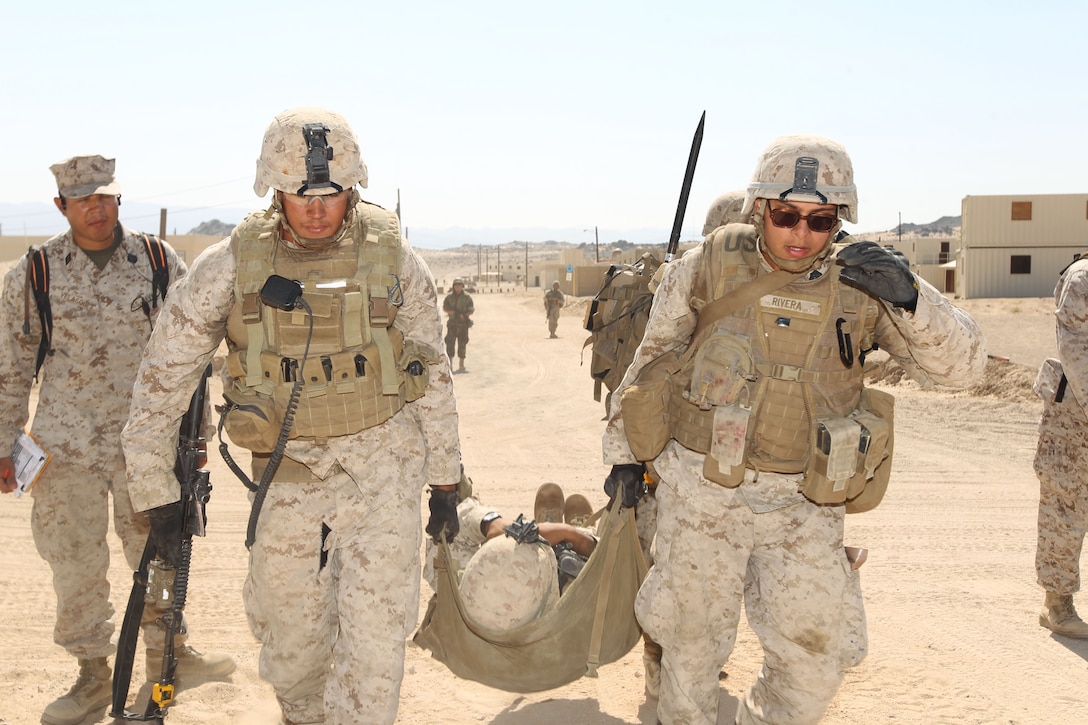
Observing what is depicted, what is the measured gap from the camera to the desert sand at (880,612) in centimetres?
440

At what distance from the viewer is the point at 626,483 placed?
405 centimetres

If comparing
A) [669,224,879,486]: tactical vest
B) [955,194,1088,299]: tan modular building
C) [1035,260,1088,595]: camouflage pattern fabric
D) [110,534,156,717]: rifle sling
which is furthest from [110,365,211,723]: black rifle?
[955,194,1088,299]: tan modular building

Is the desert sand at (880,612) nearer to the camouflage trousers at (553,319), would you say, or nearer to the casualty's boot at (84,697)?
the casualty's boot at (84,697)

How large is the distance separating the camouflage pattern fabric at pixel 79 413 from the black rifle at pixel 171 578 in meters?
0.74

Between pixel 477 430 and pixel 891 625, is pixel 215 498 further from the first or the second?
pixel 891 625

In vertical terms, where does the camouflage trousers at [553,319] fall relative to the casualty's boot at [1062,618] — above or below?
above

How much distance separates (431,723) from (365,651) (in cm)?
100

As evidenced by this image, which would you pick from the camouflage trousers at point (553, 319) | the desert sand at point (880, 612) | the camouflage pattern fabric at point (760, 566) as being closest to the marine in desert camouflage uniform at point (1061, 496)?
the desert sand at point (880, 612)

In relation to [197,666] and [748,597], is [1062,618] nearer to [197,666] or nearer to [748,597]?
[748,597]

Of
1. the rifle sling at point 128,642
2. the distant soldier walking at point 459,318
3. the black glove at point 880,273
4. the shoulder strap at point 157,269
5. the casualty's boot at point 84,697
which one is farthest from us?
the distant soldier walking at point 459,318

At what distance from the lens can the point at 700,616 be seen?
144 inches

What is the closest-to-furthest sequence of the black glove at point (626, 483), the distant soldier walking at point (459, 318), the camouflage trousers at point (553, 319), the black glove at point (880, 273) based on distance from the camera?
the black glove at point (880, 273) < the black glove at point (626, 483) < the distant soldier walking at point (459, 318) < the camouflage trousers at point (553, 319)

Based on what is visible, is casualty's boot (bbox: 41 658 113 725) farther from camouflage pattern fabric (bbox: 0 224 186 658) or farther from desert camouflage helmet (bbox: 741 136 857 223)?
desert camouflage helmet (bbox: 741 136 857 223)

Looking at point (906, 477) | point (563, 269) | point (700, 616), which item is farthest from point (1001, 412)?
point (563, 269)
